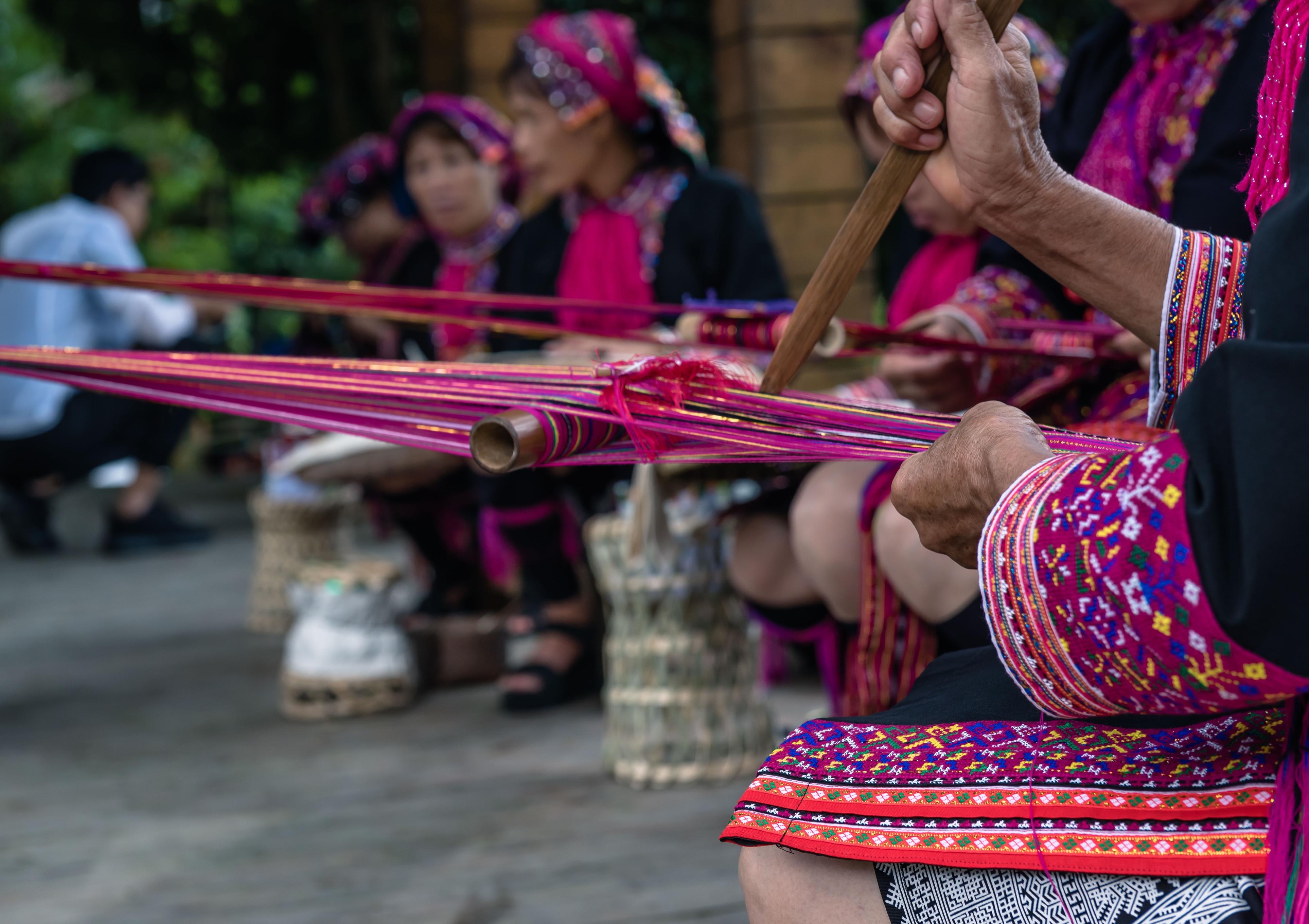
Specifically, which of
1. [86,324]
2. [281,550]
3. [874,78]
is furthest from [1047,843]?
[86,324]

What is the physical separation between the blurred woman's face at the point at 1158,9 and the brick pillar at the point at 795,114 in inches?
69.7

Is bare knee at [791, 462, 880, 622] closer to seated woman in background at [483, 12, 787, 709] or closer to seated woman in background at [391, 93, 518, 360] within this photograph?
seated woman in background at [483, 12, 787, 709]

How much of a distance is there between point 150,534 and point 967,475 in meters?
5.54

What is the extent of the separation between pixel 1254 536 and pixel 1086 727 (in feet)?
0.80

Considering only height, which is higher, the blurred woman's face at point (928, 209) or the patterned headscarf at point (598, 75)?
the patterned headscarf at point (598, 75)

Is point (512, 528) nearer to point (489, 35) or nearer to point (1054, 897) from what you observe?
point (489, 35)

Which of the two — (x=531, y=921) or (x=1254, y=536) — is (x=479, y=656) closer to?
(x=531, y=921)

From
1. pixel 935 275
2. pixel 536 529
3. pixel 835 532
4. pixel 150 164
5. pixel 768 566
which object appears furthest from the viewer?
pixel 150 164

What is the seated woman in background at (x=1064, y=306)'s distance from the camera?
1.41 meters

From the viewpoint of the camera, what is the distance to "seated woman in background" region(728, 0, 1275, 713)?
1.41 metres

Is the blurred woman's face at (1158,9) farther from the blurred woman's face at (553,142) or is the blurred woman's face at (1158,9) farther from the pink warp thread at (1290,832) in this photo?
the blurred woman's face at (553,142)

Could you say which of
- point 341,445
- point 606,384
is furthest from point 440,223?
point 606,384

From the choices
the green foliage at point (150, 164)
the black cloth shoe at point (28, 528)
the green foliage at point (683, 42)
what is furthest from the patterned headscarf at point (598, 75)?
the green foliage at point (150, 164)

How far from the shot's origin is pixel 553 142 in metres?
2.60
